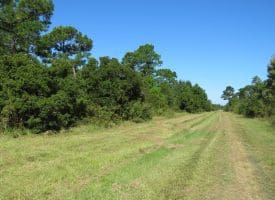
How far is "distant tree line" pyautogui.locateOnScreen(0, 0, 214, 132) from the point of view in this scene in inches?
863

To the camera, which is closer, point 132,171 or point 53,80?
point 132,171

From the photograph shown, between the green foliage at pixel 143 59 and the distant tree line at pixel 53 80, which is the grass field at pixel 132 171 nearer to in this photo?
the distant tree line at pixel 53 80

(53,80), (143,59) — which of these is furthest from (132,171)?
(143,59)

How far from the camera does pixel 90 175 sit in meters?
10.2

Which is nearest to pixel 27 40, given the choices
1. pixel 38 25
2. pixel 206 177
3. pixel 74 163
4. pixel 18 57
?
Answer: pixel 38 25

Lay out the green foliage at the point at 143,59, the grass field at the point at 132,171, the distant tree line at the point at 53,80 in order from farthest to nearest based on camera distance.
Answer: the green foliage at the point at 143,59
the distant tree line at the point at 53,80
the grass field at the point at 132,171

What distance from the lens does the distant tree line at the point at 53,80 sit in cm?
2192

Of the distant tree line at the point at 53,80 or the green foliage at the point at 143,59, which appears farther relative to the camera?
the green foliage at the point at 143,59

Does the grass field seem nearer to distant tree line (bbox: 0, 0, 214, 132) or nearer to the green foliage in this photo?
distant tree line (bbox: 0, 0, 214, 132)

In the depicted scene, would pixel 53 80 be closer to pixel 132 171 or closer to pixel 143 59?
pixel 132 171

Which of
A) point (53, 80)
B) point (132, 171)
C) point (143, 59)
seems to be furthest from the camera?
point (143, 59)

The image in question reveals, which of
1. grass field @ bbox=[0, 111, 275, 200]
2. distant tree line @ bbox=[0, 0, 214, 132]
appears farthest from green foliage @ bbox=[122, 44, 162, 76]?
grass field @ bbox=[0, 111, 275, 200]

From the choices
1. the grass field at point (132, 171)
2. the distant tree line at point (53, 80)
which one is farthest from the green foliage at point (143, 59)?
the grass field at point (132, 171)

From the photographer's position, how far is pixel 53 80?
23469mm
